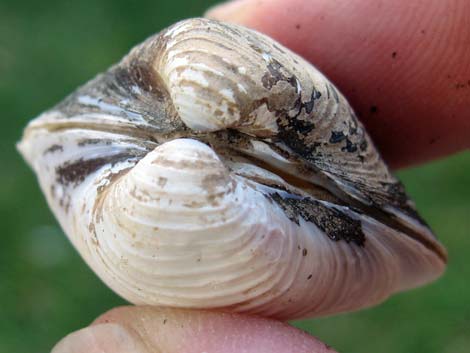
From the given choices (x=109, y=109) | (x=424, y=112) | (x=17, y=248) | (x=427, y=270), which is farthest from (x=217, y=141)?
(x=17, y=248)

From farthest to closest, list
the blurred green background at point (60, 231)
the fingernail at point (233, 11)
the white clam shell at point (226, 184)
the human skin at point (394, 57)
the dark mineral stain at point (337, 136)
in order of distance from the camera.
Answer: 1. the blurred green background at point (60, 231)
2. the fingernail at point (233, 11)
3. the human skin at point (394, 57)
4. the dark mineral stain at point (337, 136)
5. the white clam shell at point (226, 184)

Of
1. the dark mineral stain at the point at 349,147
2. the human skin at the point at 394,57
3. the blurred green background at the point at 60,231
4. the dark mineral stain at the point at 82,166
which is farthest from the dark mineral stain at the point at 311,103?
the blurred green background at the point at 60,231

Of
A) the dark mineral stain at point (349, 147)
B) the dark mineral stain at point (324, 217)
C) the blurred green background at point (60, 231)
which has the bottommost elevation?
the blurred green background at point (60, 231)

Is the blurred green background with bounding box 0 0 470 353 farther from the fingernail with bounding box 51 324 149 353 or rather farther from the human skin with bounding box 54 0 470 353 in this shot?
the fingernail with bounding box 51 324 149 353

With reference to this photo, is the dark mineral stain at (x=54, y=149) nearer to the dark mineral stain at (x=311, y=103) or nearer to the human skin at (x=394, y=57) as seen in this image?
the dark mineral stain at (x=311, y=103)

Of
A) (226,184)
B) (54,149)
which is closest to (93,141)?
(54,149)

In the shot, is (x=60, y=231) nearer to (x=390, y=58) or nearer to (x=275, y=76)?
(x=390, y=58)
